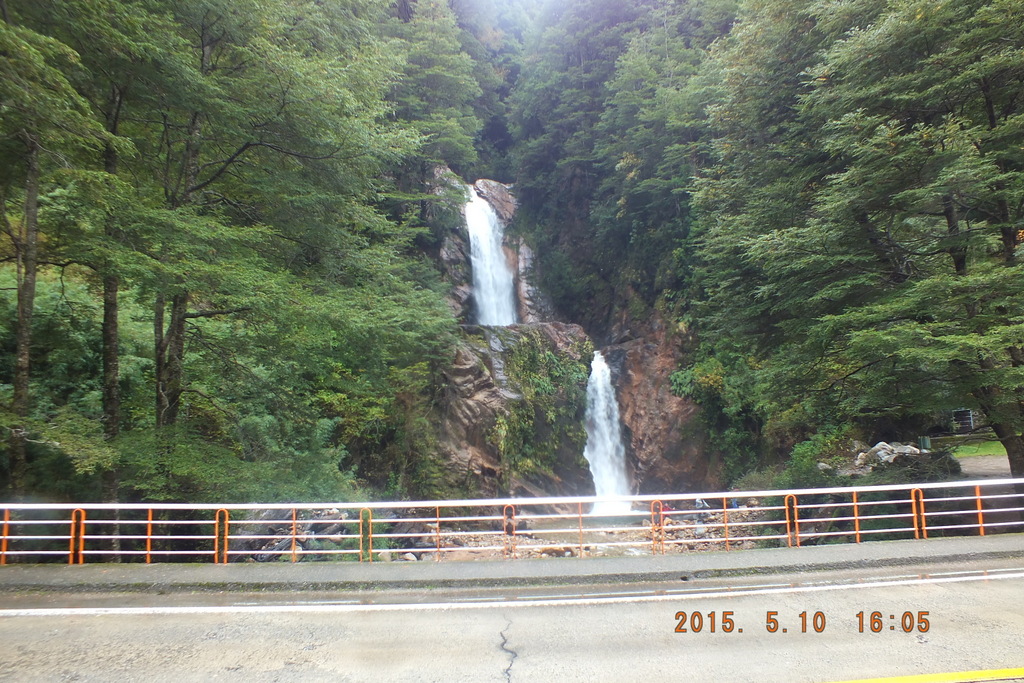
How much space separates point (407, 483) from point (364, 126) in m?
10.2

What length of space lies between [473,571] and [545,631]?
1.76m

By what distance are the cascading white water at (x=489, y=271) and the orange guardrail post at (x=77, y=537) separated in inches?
820

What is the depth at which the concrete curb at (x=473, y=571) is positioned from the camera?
20.3ft

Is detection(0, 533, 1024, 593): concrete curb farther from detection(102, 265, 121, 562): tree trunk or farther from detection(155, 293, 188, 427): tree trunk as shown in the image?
detection(155, 293, 188, 427): tree trunk

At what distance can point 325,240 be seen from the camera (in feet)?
37.5

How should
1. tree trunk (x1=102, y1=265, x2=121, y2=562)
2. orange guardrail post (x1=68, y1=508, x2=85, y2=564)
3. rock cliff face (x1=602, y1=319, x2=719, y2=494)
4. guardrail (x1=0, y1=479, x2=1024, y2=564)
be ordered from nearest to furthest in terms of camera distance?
guardrail (x1=0, y1=479, x2=1024, y2=564) < orange guardrail post (x1=68, y1=508, x2=85, y2=564) < tree trunk (x1=102, y1=265, x2=121, y2=562) < rock cliff face (x1=602, y1=319, x2=719, y2=494)

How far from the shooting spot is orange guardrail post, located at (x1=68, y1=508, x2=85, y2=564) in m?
6.69

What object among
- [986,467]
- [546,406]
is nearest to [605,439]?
[546,406]

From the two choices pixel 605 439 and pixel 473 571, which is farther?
pixel 605 439

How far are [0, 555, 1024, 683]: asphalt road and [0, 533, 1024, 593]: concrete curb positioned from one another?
10 cm

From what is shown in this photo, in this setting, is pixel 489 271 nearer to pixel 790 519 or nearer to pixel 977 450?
pixel 977 450

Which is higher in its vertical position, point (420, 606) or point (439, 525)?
point (420, 606)

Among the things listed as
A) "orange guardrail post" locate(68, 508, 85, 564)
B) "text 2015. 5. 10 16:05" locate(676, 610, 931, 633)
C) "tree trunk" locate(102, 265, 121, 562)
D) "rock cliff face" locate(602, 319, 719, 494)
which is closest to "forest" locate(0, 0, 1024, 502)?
"tree trunk" locate(102, 265, 121, 562)

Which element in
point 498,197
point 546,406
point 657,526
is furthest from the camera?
point 498,197
